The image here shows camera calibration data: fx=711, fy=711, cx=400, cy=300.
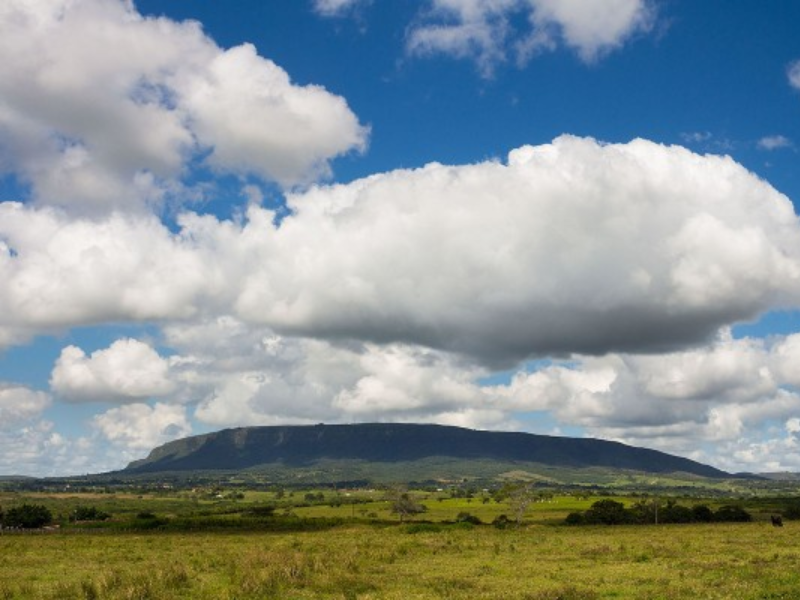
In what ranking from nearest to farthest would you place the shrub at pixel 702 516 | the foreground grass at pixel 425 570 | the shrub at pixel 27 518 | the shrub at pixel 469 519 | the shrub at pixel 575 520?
the foreground grass at pixel 425 570
the shrub at pixel 575 520
the shrub at pixel 27 518
the shrub at pixel 469 519
the shrub at pixel 702 516

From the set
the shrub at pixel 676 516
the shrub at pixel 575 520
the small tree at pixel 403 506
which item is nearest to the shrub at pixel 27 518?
the small tree at pixel 403 506

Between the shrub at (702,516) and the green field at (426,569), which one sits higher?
the green field at (426,569)

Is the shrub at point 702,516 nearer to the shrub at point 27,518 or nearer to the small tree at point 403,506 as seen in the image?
the small tree at point 403,506

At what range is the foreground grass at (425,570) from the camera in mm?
37062

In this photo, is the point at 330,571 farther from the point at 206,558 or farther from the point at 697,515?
the point at 697,515

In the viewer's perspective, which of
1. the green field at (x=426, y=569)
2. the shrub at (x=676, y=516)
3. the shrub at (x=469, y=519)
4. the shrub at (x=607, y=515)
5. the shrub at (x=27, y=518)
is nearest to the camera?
the green field at (x=426, y=569)

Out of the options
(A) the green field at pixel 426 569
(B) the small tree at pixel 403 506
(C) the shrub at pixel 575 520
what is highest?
(A) the green field at pixel 426 569

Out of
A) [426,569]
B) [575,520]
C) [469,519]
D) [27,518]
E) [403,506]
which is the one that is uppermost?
[426,569]

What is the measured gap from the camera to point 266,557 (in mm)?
48812

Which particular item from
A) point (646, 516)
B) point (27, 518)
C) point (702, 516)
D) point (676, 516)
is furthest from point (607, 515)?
point (27, 518)

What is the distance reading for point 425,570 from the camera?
48.6m

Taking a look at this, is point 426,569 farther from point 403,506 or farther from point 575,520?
point 403,506

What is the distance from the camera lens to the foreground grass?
1459 inches

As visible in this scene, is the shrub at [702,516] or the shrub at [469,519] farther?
the shrub at [702,516]
